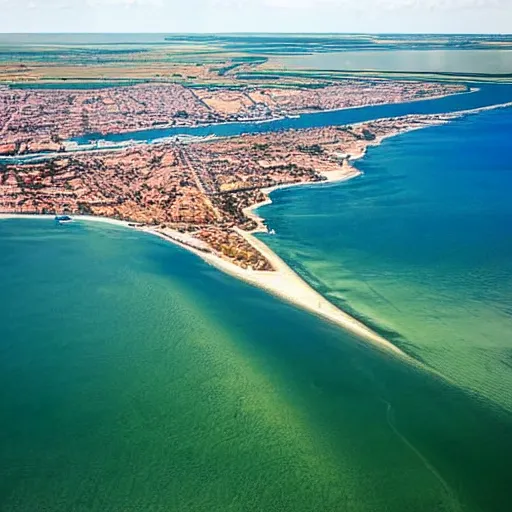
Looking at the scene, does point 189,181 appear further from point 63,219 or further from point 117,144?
point 117,144

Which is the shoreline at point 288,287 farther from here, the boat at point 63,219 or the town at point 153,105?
the town at point 153,105

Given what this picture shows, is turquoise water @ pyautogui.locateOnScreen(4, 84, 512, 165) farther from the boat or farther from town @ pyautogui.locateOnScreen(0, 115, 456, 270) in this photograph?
the boat

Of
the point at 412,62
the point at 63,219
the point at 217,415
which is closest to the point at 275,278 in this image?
the point at 217,415

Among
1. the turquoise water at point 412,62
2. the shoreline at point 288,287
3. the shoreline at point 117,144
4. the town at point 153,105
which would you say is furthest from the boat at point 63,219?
the turquoise water at point 412,62

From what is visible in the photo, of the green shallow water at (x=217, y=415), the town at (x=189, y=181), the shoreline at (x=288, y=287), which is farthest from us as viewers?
the town at (x=189, y=181)

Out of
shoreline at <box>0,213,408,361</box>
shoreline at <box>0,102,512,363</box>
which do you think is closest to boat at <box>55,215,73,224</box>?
shoreline at <box>0,102,512,363</box>

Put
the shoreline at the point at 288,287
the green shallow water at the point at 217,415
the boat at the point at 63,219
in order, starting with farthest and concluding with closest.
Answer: the boat at the point at 63,219, the shoreline at the point at 288,287, the green shallow water at the point at 217,415
